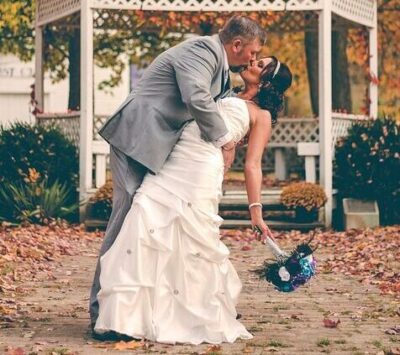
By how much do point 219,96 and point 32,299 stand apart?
8.85 ft

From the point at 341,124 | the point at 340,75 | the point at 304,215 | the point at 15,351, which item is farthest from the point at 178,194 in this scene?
the point at 340,75

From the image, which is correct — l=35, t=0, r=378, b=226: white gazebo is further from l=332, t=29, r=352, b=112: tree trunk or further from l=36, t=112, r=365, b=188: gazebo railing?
l=332, t=29, r=352, b=112: tree trunk

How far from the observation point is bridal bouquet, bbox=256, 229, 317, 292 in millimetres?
7953

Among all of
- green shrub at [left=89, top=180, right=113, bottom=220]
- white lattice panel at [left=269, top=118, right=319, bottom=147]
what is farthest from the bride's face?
white lattice panel at [left=269, top=118, right=319, bottom=147]

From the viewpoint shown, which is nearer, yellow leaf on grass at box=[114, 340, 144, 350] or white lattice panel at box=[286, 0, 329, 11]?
yellow leaf on grass at box=[114, 340, 144, 350]

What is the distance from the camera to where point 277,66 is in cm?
810

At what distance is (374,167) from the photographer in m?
16.5

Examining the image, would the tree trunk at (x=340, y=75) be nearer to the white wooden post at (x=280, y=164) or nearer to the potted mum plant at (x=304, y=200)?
the white wooden post at (x=280, y=164)

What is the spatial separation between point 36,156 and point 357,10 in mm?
5253

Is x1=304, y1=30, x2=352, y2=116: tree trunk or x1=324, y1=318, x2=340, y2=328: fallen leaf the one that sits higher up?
x1=304, y1=30, x2=352, y2=116: tree trunk

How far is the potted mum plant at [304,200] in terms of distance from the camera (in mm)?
16297

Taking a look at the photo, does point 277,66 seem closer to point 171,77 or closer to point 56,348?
point 171,77

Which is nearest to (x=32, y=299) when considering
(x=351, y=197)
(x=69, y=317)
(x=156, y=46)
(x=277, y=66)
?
(x=69, y=317)

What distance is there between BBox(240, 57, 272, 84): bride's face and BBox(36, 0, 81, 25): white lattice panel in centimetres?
950
